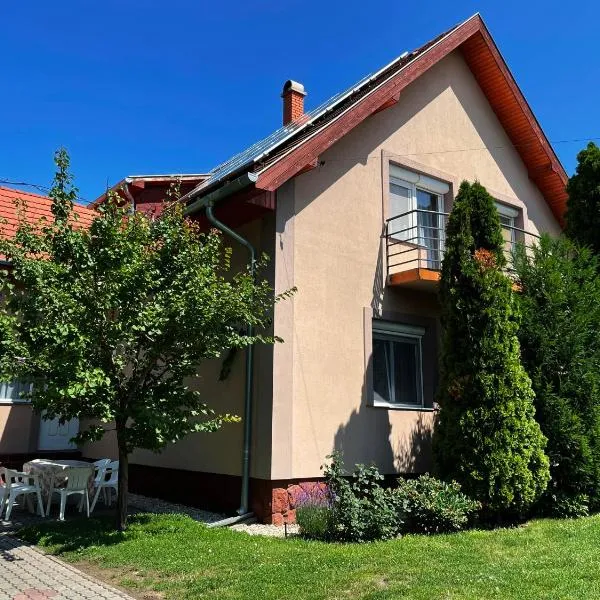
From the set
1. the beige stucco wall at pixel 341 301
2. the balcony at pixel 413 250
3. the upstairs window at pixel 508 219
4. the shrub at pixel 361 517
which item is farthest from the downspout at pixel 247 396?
the upstairs window at pixel 508 219

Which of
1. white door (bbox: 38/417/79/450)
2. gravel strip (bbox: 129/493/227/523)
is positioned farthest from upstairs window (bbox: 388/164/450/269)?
white door (bbox: 38/417/79/450)

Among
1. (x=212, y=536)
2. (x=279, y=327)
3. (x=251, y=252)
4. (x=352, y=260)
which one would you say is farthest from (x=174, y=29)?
(x=212, y=536)

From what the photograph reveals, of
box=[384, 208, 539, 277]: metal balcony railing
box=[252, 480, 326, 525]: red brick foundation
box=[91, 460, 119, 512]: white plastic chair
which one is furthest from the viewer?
box=[384, 208, 539, 277]: metal balcony railing

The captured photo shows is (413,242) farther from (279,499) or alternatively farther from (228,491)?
(228,491)

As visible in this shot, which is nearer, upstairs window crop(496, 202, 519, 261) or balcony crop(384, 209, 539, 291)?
balcony crop(384, 209, 539, 291)

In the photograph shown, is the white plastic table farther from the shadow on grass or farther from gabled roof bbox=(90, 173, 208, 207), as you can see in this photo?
gabled roof bbox=(90, 173, 208, 207)

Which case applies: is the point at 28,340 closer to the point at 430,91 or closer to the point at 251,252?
the point at 251,252

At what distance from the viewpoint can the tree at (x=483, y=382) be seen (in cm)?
772

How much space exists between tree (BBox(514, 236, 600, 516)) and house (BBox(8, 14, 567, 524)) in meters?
1.79

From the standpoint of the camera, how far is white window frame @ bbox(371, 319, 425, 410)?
992 cm

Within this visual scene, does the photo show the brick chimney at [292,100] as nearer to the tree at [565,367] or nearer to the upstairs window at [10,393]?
the tree at [565,367]

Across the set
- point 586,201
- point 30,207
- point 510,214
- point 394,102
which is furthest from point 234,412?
point 510,214

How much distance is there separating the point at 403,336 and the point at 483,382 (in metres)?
2.57

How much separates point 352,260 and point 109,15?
19.8ft
